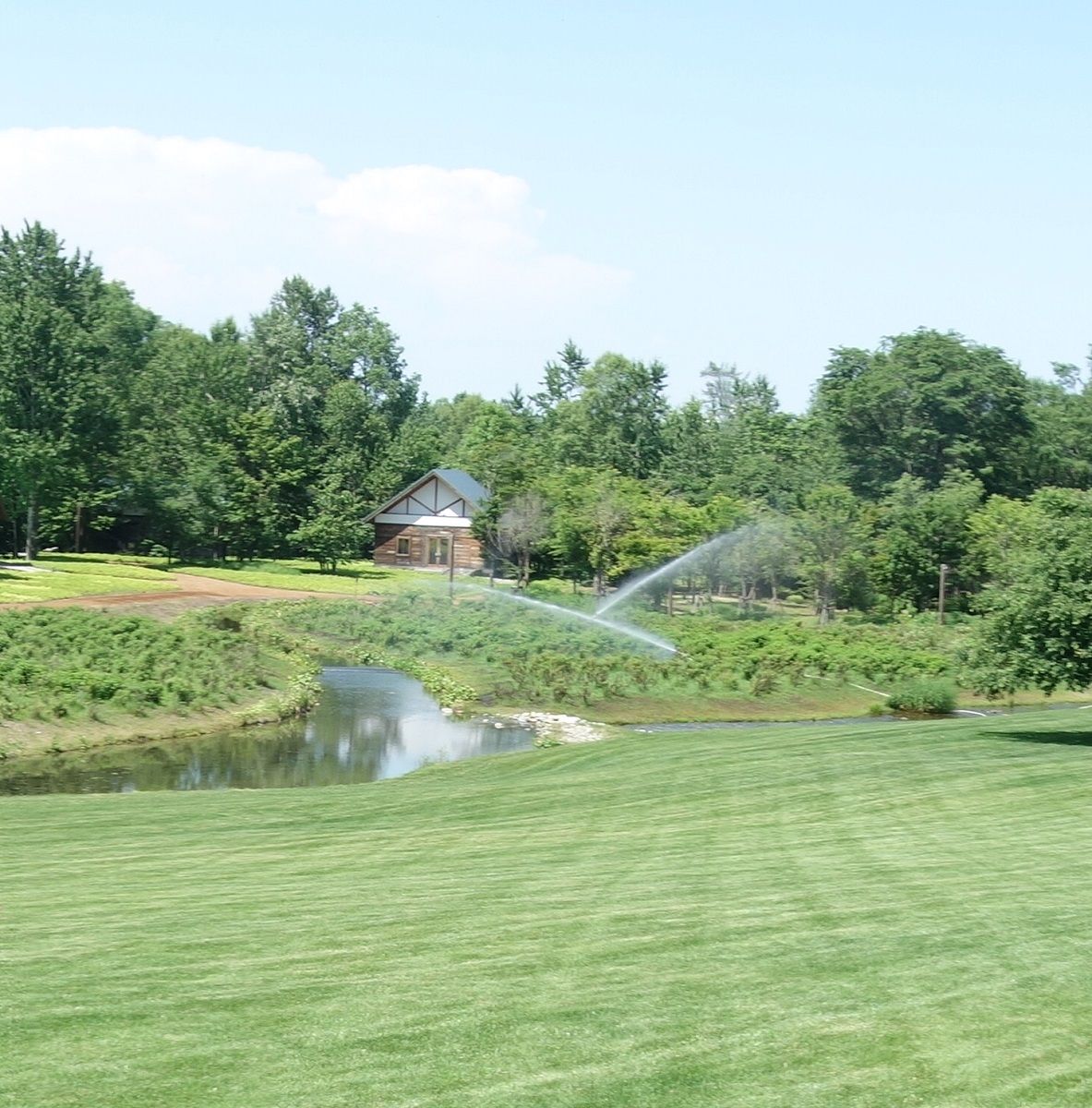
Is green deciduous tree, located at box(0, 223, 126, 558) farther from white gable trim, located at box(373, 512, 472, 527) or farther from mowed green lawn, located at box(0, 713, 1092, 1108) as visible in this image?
mowed green lawn, located at box(0, 713, 1092, 1108)

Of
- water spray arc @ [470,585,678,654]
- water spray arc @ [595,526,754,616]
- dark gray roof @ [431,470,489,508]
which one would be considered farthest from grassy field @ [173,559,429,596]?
water spray arc @ [595,526,754,616]

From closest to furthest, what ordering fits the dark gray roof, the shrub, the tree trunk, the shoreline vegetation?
the shoreline vegetation
the shrub
the tree trunk
the dark gray roof

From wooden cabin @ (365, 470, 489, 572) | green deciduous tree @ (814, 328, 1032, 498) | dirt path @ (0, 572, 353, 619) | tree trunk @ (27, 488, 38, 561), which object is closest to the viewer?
dirt path @ (0, 572, 353, 619)

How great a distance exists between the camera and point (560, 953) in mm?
10945

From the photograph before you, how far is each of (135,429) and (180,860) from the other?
2975 inches

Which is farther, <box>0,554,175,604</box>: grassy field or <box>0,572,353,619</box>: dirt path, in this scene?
<box>0,554,175,604</box>: grassy field

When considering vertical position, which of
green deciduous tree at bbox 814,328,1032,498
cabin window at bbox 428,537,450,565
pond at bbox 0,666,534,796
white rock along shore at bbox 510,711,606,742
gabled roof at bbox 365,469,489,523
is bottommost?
pond at bbox 0,666,534,796

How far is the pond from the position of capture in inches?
1072

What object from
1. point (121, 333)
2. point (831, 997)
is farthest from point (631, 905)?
point (121, 333)

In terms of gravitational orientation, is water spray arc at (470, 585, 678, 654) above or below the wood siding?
below

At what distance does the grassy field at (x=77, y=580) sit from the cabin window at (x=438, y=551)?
18.9 metres

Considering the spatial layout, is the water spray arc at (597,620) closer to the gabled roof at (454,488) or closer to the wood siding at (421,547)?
the gabled roof at (454,488)

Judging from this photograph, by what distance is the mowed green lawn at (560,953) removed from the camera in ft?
27.3

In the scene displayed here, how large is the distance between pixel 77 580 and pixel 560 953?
53.5m
